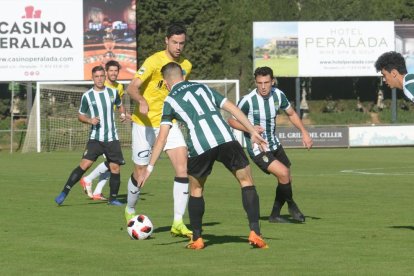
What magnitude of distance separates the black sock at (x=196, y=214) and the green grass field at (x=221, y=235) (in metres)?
0.21

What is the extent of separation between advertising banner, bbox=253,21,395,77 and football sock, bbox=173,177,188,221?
47.1 meters

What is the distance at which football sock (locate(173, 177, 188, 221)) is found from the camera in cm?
1252

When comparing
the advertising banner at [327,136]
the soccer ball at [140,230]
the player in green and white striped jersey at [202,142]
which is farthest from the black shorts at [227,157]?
the advertising banner at [327,136]

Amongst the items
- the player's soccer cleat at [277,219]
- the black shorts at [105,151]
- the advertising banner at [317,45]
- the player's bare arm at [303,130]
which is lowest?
the player's soccer cleat at [277,219]

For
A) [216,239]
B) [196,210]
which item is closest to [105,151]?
[216,239]

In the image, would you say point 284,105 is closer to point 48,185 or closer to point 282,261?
point 282,261

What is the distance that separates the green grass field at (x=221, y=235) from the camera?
10117 mm

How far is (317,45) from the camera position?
59.6m

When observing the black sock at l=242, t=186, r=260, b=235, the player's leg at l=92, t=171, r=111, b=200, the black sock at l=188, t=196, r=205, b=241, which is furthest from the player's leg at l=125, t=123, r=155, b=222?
the player's leg at l=92, t=171, r=111, b=200

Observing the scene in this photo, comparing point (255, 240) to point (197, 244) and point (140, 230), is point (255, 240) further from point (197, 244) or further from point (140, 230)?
point (140, 230)

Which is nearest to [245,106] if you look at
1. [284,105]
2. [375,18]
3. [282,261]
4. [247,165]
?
[284,105]

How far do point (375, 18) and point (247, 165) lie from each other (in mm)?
58388

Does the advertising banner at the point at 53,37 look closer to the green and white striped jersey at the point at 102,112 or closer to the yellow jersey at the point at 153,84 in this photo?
the green and white striped jersey at the point at 102,112

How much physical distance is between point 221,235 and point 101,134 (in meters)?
5.91
